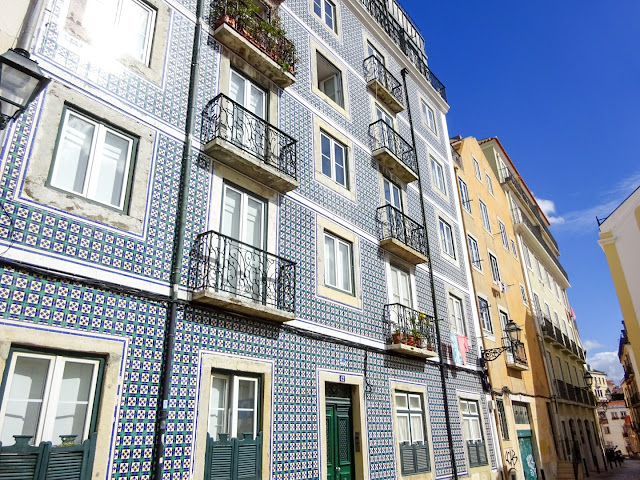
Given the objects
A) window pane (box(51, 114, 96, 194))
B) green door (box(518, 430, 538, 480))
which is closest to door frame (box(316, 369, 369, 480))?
window pane (box(51, 114, 96, 194))

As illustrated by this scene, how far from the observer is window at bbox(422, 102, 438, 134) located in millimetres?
18427

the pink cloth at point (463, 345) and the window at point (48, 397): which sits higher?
the pink cloth at point (463, 345)

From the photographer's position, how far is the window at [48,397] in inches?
204

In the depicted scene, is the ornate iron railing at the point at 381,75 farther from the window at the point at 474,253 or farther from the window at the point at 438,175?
the window at the point at 474,253

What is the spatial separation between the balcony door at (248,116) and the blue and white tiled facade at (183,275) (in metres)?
0.53

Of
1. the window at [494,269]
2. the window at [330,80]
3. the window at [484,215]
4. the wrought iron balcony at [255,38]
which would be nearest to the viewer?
the wrought iron balcony at [255,38]

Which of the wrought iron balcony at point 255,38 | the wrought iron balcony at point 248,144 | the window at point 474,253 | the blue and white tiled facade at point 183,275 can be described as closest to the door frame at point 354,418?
the blue and white tiled facade at point 183,275

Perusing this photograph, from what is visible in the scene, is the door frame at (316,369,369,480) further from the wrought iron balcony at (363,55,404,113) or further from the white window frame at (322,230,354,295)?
the wrought iron balcony at (363,55,404,113)

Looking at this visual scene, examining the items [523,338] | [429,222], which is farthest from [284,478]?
[523,338]

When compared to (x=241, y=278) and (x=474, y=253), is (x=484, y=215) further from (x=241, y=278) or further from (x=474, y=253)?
(x=241, y=278)

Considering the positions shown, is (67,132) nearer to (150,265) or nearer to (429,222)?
(150,265)

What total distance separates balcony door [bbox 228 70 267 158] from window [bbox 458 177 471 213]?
11.2m

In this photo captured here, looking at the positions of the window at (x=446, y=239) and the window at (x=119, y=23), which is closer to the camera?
the window at (x=119, y=23)

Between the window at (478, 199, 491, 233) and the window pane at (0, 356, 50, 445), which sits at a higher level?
the window at (478, 199, 491, 233)
